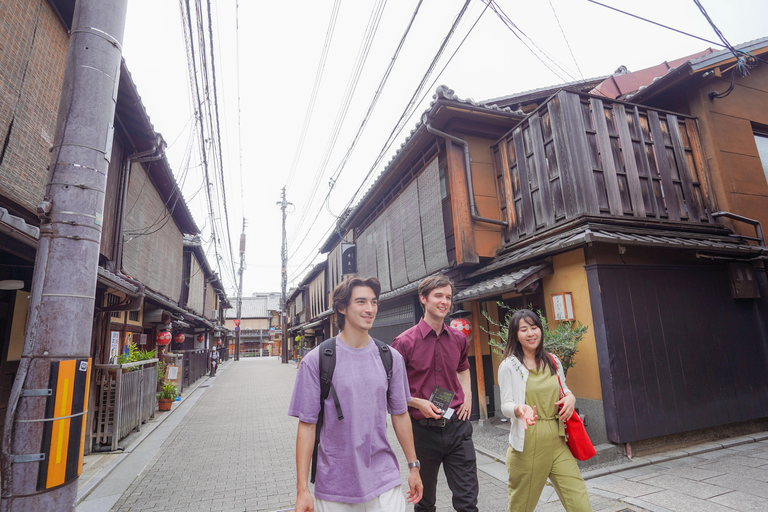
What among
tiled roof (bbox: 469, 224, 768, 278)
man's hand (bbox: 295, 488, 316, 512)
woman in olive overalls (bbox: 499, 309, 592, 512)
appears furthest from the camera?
tiled roof (bbox: 469, 224, 768, 278)

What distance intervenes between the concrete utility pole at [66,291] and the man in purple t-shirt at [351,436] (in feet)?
4.36

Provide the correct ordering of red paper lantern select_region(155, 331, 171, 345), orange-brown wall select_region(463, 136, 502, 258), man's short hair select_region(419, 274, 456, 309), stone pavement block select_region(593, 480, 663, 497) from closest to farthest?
man's short hair select_region(419, 274, 456, 309) < stone pavement block select_region(593, 480, 663, 497) < orange-brown wall select_region(463, 136, 502, 258) < red paper lantern select_region(155, 331, 171, 345)

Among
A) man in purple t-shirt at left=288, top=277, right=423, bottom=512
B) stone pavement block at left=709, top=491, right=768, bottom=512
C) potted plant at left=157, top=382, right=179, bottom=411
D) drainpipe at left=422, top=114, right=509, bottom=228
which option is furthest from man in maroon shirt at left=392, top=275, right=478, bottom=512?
potted plant at left=157, top=382, right=179, bottom=411

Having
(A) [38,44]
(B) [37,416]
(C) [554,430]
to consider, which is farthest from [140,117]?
(C) [554,430]

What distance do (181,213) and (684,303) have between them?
15.6 m

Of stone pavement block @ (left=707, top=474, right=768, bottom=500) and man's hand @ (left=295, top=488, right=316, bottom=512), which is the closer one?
man's hand @ (left=295, top=488, right=316, bottom=512)

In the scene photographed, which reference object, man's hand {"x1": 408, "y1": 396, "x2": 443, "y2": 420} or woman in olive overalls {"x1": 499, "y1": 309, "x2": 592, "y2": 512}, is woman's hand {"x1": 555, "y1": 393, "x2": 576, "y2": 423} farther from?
man's hand {"x1": 408, "y1": 396, "x2": 443, "y2": 420}

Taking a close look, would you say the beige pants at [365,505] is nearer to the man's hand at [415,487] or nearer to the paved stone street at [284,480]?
the man's hand at [415,487]

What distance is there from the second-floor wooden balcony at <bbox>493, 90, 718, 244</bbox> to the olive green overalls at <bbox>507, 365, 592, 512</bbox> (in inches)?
167

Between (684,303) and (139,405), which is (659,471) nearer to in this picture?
(684,303)

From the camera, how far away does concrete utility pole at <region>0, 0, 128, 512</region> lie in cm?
211

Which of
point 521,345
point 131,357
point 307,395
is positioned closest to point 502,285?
point 521,345

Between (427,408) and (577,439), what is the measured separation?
1.21 metres

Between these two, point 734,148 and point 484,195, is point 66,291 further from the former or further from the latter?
point 734,148
